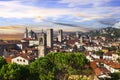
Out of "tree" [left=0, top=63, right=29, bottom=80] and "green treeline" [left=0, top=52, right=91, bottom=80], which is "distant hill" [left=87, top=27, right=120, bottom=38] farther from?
"tree" [left=0, top=63, right=29, bottom=80]

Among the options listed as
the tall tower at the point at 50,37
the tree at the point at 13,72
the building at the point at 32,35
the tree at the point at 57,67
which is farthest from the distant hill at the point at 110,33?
the tree at the point at 13,72

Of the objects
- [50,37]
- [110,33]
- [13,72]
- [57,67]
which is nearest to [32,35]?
[50,37]

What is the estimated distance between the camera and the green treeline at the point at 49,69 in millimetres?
22188

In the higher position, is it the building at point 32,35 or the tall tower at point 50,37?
the tall tower at point 50,37

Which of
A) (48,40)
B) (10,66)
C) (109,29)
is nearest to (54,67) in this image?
(10,66)

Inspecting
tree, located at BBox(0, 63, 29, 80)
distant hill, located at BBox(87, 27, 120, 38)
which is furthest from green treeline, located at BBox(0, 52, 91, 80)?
distant hill, located at BBox(87, 27, 120, 38)

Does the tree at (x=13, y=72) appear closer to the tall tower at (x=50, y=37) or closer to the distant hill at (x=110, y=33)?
the tall tower at (x=50, y=37)

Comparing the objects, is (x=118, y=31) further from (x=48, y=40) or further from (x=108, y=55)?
(x=108, y=55)

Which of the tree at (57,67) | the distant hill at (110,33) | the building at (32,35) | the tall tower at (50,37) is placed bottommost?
the distant hill at (110,33)

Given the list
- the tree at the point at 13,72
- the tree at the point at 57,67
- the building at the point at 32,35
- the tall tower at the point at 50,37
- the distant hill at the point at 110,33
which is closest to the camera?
the tree at the point at 13,72

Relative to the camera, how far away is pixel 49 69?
2459 cm

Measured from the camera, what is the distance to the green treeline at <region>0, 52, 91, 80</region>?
72.8ft

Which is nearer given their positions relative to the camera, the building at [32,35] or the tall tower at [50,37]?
the tall tower at [50,37]

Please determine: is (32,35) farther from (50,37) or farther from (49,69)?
(49,69)
